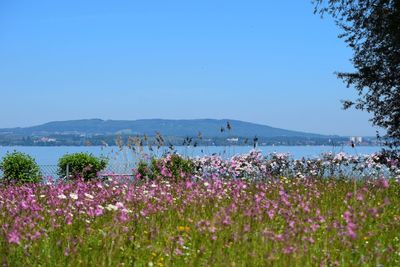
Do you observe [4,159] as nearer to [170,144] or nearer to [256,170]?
[170,144]

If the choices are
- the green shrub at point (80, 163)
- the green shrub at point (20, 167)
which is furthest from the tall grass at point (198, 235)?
the green shrub at point (80, 163)

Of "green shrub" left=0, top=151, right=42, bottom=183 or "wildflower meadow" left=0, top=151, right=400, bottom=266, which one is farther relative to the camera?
"green shrub" left=0, top=151, right=42, bottom=183

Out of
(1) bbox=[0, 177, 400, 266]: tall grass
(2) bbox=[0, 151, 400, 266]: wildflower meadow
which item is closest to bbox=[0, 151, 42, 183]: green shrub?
(2) bbox=[0, 151, 400, 266]: wildflower meadow

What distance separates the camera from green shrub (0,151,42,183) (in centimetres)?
1961

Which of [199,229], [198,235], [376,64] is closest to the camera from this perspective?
[199,229]

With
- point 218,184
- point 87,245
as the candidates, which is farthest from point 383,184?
point 218,184

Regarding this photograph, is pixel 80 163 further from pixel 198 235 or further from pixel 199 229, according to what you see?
pixel 199 229

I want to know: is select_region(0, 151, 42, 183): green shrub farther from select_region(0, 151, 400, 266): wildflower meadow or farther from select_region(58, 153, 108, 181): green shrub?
select_region(0, 151, 400, 266): wildflower meadow

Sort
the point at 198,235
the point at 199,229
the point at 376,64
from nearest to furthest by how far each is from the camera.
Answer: the point at 199,229 < the point at 198,235 < the point at 376,64

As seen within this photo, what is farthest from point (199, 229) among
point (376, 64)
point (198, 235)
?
point (376, 64)

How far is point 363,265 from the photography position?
5.82m

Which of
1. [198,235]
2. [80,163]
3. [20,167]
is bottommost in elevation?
[198,235]

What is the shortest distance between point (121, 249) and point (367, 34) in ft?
47.4

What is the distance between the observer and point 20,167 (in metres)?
19.7
